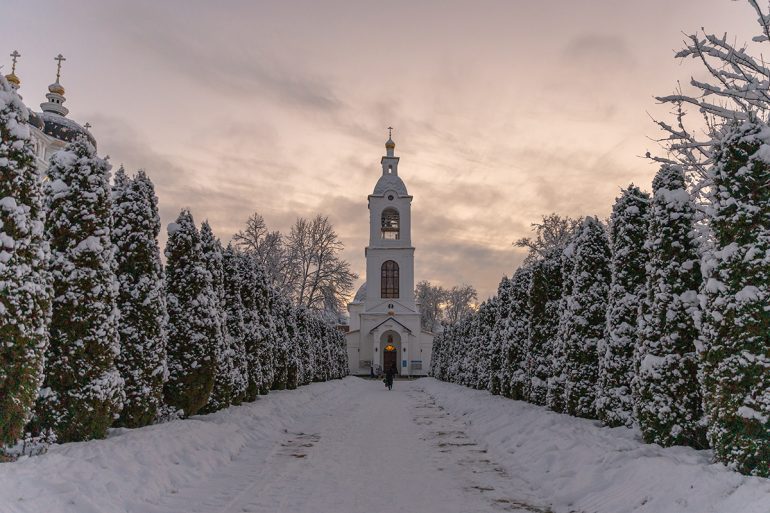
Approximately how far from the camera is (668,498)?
5.32 metres

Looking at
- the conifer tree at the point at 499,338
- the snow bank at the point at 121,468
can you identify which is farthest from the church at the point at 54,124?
the snow bank at the point at 121,468

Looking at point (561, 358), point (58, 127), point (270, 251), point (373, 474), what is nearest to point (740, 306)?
point (373, 474)

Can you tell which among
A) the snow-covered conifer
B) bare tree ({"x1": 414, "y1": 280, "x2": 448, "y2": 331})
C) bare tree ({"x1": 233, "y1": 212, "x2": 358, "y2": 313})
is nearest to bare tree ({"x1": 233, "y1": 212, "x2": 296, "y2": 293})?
bare tree ({"x1": 233, "y1": 212, "x2": 358, "y2": 313})

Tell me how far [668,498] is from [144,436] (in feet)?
23.1

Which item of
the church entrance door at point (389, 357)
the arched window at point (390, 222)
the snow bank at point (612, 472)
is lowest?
the church entrance door at point (389, 357)

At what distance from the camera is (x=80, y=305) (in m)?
Result: 8.20

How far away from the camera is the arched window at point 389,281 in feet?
183

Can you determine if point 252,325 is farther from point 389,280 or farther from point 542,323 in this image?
point 389,280

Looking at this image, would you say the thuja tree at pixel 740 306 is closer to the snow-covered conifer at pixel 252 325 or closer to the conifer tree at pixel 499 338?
the conifer tree at pixel 499 338

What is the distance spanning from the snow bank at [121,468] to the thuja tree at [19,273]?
29.6 inches

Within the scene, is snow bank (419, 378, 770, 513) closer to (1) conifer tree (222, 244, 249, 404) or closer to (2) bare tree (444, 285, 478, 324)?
(1) conifer tree (222, 244, 249, 404)

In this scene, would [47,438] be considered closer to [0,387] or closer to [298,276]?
[0,387]

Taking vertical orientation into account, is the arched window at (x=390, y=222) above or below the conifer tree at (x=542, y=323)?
above

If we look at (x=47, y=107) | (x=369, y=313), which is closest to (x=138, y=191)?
(x=369, y=313)
